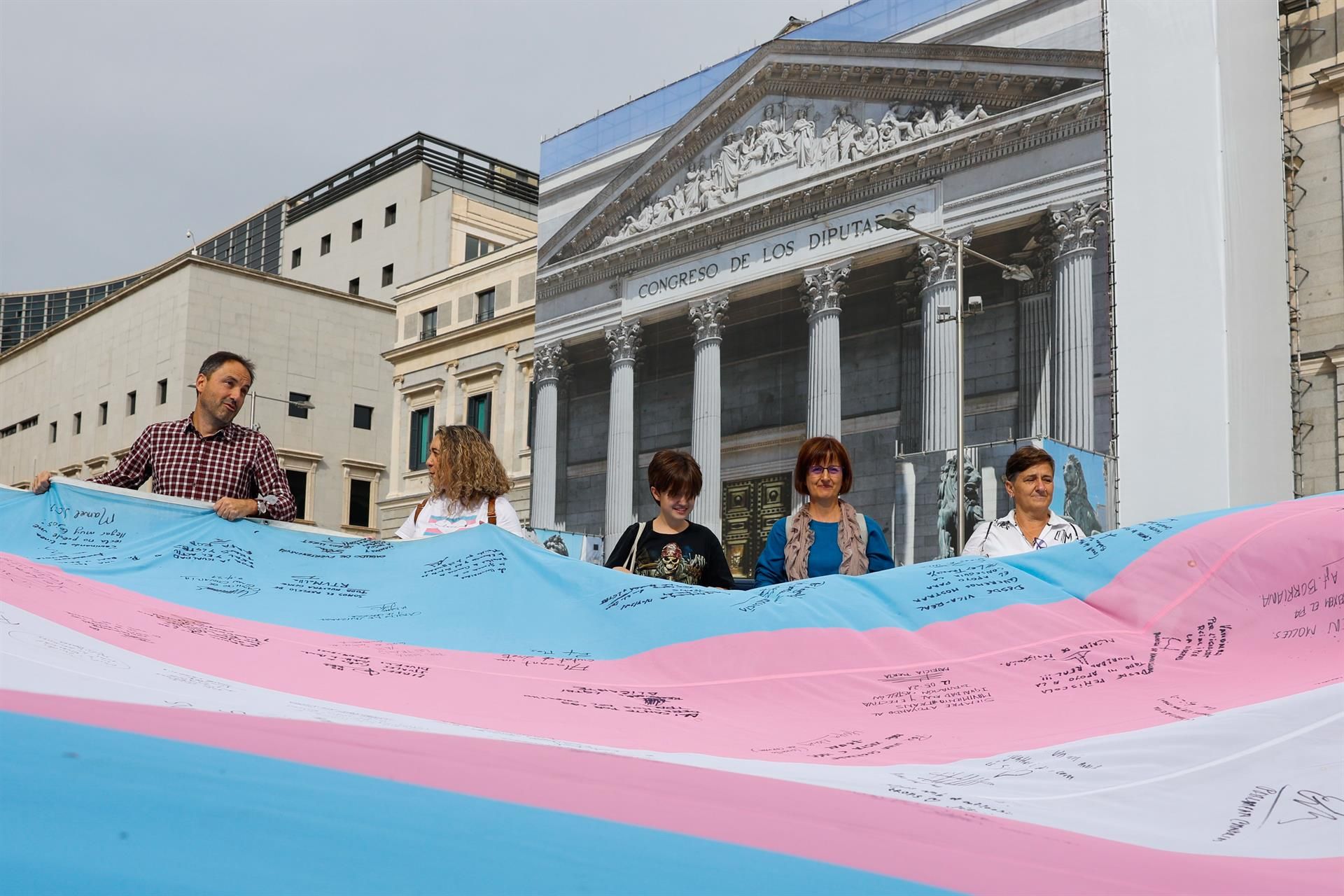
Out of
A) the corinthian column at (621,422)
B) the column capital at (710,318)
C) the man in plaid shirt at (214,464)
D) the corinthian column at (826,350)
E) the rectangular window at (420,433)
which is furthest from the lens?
the rectangular window at (420,433)

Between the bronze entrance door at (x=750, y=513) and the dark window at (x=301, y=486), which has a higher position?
the dark window at (x=301, y=486)

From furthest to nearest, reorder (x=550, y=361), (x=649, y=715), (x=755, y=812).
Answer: (x=550, y=361), (x=649, y=715), (x=755, y=812)

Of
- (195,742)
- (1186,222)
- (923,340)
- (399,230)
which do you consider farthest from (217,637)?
(399,230)

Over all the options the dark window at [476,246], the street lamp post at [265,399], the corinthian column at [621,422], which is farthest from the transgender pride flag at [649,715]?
the dark window at [476,246]

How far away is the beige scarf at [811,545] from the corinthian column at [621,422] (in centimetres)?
1521

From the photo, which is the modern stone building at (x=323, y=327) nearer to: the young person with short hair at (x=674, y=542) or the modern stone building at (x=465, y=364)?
the modern stone building at (x=465, y=364)

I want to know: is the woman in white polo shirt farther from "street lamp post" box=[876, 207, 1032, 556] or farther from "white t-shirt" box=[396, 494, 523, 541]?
"street lamp post" box=[876, 207, 1032, 556]

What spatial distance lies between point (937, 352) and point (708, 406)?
15.1 feet

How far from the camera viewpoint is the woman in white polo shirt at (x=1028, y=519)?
4.42m

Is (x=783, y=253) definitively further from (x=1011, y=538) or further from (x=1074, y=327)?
(x=1011, y=538)

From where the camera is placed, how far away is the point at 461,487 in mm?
5055

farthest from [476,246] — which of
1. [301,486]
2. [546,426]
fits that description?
[546,426]

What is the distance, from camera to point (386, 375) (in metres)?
43.8

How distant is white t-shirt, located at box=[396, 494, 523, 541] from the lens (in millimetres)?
5020
